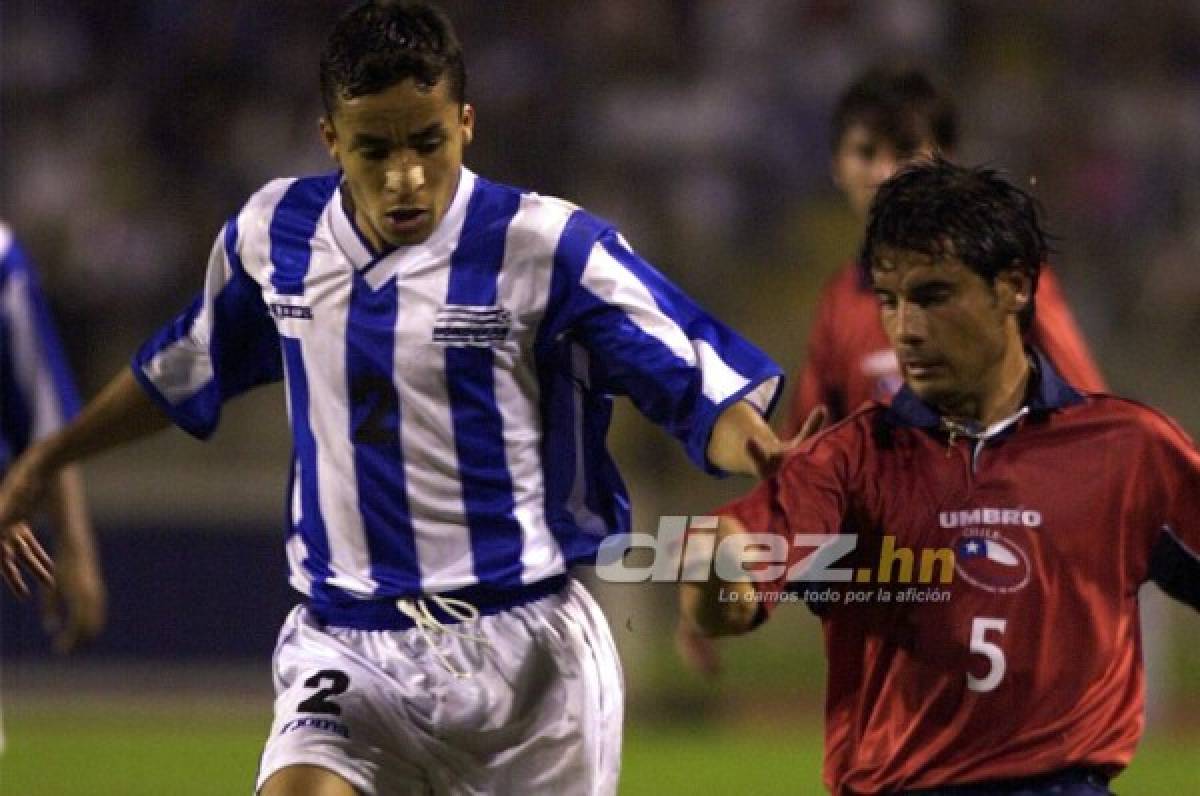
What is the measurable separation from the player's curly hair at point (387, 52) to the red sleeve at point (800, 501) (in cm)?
97

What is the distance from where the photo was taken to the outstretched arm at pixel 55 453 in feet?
14.6

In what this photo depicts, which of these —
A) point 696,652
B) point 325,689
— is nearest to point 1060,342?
point 696,652

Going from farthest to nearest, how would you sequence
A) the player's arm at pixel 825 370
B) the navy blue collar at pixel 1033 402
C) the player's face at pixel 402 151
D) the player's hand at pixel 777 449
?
the player's arm at pixel 825 370, the player's face at pixel 402 151, the navy blue collar at pixel 1033 402, the player's hand at pixel 777 449

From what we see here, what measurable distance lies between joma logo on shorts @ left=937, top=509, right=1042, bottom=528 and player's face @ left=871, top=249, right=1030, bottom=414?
0.65ft

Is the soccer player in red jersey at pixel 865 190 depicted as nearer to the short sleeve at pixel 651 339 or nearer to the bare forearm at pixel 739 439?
the short sleeve at pixel 651 339

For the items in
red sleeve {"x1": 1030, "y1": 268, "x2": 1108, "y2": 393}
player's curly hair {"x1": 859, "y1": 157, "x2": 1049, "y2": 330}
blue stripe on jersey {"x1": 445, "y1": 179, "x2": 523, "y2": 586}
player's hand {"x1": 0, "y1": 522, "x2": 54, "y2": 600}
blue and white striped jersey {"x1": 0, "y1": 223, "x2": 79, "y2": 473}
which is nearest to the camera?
player's curly hair {"x1": 859, "y1": 157, "x2": 1049, "y2": 330}

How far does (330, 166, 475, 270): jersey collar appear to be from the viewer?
4.19 m

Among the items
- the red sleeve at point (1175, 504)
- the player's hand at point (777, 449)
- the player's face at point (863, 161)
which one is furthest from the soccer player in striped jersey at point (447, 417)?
the player's face at point (863, 161)

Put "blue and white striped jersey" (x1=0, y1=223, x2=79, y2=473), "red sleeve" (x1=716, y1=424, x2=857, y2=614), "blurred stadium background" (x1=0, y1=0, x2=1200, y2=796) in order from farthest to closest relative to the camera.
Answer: "blurred stadium background" (x1=0, y1=0, x2=1200, y2=796)
"blue and white striped jersey" (x1=0, y1=223, x2=79, y2=473)
"red sleeve" (x1=716, y1=424, x2=857, y2=614)

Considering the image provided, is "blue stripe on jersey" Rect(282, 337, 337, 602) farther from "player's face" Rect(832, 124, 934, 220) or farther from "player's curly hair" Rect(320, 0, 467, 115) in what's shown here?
"player's face" Rect(832, 124, 934, 220)

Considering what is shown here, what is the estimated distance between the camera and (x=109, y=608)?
11.0 meters

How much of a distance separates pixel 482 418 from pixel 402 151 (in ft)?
1.74

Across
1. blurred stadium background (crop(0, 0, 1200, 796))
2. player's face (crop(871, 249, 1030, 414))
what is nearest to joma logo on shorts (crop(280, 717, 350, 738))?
player's face (crop(871, 249, 1030, 414))

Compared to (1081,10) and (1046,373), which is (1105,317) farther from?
(1046,373)
